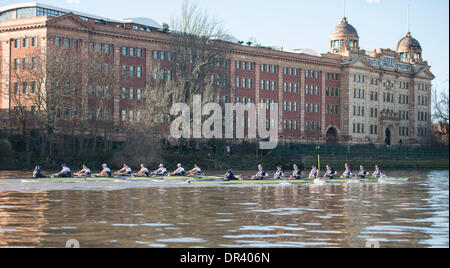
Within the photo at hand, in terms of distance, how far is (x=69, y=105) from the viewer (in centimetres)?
7744

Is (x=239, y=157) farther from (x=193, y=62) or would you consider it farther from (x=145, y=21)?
(x=145, y=21)

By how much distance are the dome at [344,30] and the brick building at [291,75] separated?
10.0 inches

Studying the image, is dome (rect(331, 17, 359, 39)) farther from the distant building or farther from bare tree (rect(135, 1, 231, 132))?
bare tree (rect(135, 1, 231, 132))

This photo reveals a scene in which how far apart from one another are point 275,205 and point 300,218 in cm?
634

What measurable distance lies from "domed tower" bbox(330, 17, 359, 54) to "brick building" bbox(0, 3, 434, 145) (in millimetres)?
205

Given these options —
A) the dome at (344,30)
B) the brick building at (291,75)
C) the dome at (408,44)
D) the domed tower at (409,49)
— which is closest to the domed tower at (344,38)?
the dome at (344,30)

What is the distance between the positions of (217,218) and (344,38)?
11701cm

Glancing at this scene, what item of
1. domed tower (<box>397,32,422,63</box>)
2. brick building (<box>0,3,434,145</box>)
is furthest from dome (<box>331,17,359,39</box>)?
domed tower (<box>397,32,422,63</box>)

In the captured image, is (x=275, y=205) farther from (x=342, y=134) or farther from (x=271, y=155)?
(x=342, y=134)

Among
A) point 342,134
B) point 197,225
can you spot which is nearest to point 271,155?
point 342,134

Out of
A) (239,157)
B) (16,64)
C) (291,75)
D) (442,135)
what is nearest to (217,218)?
(239,157)

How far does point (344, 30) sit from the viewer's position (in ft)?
456

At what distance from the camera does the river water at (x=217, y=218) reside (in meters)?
20.8

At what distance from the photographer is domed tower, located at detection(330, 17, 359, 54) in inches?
5463
